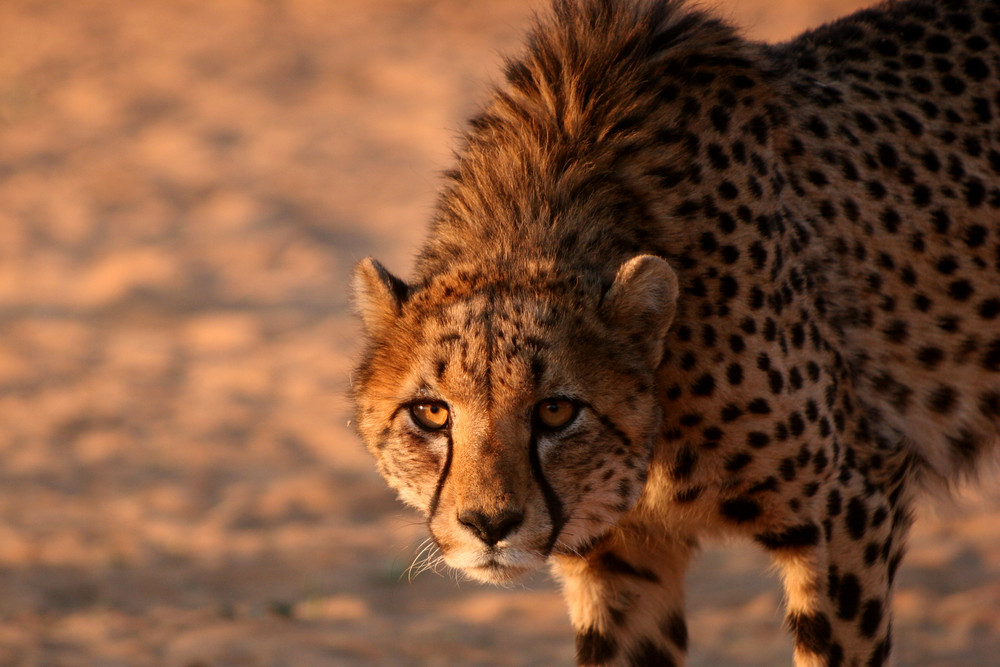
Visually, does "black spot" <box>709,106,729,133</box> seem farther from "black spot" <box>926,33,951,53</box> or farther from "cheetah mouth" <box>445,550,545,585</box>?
"cheetah mouth" <box>445,550,545,585</box>

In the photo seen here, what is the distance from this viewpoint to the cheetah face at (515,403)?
96.3 inches

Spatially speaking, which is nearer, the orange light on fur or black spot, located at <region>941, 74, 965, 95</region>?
the orange light on fur

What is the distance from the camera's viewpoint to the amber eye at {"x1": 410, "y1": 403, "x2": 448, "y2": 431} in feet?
8.42

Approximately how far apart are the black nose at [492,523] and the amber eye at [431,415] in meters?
0.23

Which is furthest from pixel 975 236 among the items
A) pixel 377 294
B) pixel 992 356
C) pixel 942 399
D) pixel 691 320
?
pixel 377 294

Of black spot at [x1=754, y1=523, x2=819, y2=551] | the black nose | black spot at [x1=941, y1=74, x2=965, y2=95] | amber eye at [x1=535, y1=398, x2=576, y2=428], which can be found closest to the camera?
the black nose

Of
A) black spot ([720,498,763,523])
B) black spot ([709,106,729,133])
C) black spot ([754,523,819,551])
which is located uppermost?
black spot ([709,106,729,133])

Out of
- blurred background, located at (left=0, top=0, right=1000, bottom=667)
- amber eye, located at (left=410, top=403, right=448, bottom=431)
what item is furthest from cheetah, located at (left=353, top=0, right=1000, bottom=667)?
blurred background, located at (left=0, top=0, right=1000, bottom=667)

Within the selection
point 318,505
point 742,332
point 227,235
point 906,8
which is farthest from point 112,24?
point 742,332

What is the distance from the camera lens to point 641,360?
2674mm

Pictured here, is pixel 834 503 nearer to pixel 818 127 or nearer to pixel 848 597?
pixel 848 597

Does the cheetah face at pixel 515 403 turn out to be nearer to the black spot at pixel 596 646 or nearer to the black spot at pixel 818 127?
the black spot at pixel 596 646

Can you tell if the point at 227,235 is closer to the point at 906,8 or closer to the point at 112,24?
the point at 112,24

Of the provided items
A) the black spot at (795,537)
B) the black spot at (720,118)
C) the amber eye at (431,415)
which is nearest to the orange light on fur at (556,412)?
the amber eye at (431,415)
